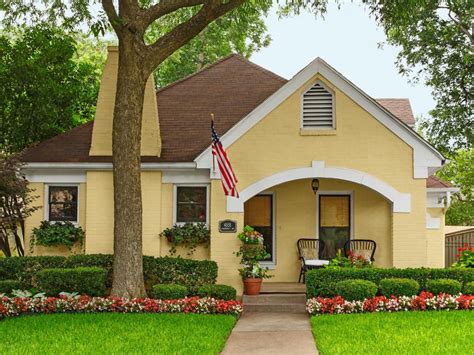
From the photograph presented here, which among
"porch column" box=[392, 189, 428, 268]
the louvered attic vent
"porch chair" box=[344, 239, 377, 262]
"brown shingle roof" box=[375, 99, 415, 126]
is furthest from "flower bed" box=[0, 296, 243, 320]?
"brown shingle roof" box=[375, 99, 415, 126]

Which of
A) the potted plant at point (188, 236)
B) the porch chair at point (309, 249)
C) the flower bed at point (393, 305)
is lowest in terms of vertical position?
the flower bed at point (393, 305)

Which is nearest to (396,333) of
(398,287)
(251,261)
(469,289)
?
(398,287)

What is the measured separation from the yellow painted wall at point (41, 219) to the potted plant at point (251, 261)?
14.3 feet

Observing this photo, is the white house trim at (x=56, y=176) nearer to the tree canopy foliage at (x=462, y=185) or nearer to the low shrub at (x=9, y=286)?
the low shrub at (x=9, y=286)

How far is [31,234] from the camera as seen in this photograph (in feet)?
58.9

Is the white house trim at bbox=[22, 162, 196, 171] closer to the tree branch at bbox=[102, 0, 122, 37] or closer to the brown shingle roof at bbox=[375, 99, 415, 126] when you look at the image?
the tree branch at bbox=[102, 0, 122, 37]

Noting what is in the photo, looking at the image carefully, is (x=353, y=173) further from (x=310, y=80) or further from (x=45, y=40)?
(x=45, y=40)

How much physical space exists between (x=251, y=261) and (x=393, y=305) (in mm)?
3786

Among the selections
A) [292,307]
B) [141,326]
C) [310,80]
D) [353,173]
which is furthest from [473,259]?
[141,326]

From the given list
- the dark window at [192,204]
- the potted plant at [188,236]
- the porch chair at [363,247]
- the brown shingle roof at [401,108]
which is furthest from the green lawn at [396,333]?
the brown shingle roof at [401,108]

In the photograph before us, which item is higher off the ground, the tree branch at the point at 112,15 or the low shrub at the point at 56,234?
the tree branch at the point at 112,15

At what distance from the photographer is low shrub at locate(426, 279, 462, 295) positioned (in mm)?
14656

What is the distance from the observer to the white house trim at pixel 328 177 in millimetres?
16672

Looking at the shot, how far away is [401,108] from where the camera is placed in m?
21.8
